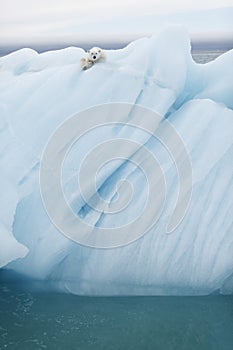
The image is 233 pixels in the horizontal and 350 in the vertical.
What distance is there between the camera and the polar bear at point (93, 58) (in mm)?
3932

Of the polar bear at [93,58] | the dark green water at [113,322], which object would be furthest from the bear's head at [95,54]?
the dark green water at [113,322]

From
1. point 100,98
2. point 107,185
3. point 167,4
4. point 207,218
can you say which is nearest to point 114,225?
point 107,185

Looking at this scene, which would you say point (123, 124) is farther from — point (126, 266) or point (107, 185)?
point (126, 266)

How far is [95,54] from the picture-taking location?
3934 millimetres

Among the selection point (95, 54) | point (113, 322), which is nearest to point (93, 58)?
point (95, 54)

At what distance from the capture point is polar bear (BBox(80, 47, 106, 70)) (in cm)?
393

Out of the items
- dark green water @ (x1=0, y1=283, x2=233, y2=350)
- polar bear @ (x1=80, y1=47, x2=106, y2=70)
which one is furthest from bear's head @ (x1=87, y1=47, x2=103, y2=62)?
dark green water @ (x1=0, y1=283, x2=233, y2=350)

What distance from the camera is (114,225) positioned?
3.72 meters

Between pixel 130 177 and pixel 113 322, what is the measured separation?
110 cm

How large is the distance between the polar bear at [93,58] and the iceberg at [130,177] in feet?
0.17

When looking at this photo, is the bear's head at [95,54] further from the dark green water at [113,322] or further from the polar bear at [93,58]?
the dark green water at [113,322]

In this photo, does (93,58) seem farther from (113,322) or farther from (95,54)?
(113,322)

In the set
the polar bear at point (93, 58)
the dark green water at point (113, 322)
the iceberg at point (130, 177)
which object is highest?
the polar bear at point (93, 58)

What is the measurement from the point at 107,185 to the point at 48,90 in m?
0.94
